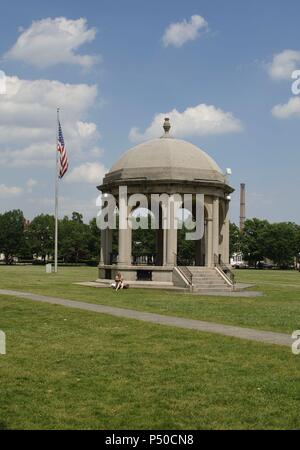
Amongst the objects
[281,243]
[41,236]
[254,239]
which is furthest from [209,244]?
[41,236]

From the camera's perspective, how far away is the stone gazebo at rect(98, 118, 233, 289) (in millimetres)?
34125

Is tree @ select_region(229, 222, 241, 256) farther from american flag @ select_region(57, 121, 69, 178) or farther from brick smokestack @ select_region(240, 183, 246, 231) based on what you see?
american flag @ select_region(57, 121, 69, 178)

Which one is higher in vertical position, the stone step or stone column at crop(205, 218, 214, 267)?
stone column at crop(205, 218, 214, 267)

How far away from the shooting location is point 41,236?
384 ft

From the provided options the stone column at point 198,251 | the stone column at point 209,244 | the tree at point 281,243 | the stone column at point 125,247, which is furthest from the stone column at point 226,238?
the tree at point 281,243

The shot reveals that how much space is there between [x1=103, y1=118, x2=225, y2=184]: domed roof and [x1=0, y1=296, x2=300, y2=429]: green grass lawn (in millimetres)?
19542

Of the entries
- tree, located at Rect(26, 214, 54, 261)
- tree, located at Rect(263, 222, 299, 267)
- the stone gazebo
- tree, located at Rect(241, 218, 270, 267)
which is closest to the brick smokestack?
tree, located at Rect(241, 218, 270, 267)

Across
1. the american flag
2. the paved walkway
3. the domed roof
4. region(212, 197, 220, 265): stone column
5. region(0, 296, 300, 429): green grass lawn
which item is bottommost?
region(0, 296, 300, 429): green grass lawn

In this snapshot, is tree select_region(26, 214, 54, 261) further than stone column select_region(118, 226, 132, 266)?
Yes

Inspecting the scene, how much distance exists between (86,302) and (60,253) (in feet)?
301

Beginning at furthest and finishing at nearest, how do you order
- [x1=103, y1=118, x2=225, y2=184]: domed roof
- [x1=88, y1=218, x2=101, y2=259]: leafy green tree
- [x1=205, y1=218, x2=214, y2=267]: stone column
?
[x1=88, y1=218, x2=101, y2=259]: leafy green tree
[x1=205, y1=218, x2=214, y2=267]: stone column
[x1=103, y1=118, x2=225, y2=184]: domed roof

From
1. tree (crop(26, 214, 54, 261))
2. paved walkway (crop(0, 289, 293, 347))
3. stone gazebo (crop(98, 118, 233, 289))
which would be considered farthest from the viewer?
tree (crop(26, 214, 54, 261))

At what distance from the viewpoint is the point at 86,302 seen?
76.3ft
